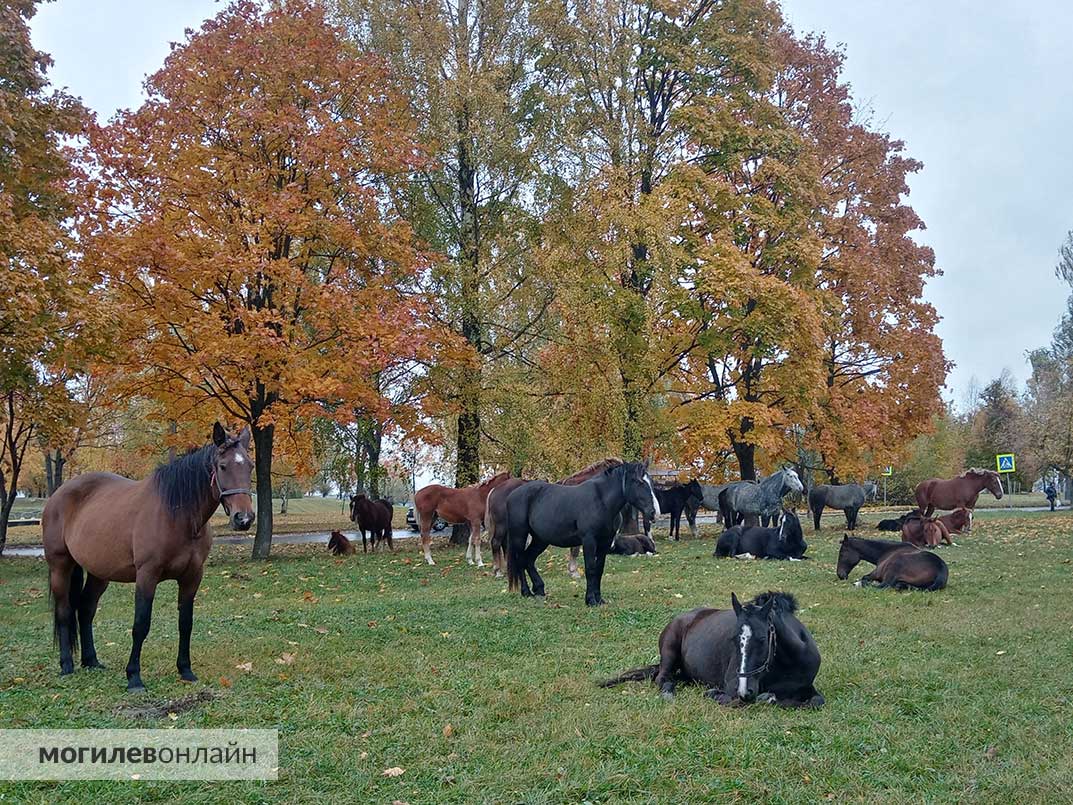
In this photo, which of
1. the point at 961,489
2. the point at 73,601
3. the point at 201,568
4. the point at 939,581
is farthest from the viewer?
the point at 961,489

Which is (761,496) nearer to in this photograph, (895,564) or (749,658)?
(895,564)

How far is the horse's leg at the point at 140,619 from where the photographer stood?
714 centimetres

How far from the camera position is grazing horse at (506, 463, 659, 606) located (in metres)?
11.9

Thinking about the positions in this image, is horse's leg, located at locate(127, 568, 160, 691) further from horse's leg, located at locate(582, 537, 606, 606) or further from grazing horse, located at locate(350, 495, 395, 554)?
grazing horse, located at locate(350, 495, 395, 554)

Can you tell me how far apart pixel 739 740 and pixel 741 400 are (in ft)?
64.5

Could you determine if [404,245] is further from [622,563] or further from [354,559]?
[622,563]

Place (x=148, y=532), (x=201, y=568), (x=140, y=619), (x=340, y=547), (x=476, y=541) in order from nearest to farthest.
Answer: (x=140, y=619)
(x=148, y=532)
(x=201, y=568)
(x=476, y=541)
(x=340, y=547)

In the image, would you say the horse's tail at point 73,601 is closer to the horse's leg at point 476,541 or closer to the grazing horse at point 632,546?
the horse's leg at point 476,541

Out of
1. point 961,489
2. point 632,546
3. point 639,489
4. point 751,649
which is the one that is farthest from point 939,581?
point 961,489

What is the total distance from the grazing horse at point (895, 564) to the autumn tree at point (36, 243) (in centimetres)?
1477

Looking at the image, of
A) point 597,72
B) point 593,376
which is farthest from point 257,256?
point 597,72

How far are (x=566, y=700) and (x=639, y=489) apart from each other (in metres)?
5.40

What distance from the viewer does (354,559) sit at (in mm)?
20297

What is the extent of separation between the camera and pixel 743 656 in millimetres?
6434
